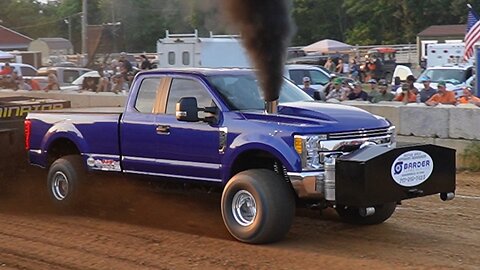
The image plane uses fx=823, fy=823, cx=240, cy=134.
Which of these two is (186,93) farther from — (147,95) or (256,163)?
(256,163)

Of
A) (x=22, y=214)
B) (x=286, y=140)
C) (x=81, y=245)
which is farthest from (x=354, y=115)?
(x=22, y=214)

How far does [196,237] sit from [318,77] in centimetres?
1509

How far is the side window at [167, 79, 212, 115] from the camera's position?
8.83 m

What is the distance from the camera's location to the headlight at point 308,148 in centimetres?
771

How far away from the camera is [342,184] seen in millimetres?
7598

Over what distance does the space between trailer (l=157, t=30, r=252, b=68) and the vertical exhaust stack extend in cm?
1941

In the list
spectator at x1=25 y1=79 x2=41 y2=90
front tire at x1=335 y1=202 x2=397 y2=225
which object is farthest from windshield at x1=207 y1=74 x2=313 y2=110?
spectator at x1=25 y1=79 x2=41 y2=90

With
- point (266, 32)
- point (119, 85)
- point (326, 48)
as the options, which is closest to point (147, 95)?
point (266, 32)

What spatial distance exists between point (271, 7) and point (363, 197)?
2049 millimetres

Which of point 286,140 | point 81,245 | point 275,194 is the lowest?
point 81,245

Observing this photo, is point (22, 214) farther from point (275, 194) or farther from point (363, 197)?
point (363, 197)

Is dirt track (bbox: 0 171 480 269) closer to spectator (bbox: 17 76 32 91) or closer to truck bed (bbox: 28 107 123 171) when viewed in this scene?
truck bed (bbox: 28 107 123 171)

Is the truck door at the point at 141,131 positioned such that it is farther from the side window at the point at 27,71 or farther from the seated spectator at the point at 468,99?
the side window at the point at 27,71

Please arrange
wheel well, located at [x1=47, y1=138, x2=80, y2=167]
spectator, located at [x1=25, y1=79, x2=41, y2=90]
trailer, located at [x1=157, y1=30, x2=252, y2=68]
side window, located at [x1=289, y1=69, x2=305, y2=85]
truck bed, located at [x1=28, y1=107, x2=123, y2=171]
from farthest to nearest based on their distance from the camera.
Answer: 1. trailer, located at [x1=157, y1=30, x2=252, y2=68]
2. spectator, located at [x1=25, y1=79, x2=41, y2=90]
3. side window, located at [x1=289, y1=69, x2=305, y2=85]
4. wheel well, located at [x1=47, y1=138, x2=80, y2=167]
5. truck bed, located at [x1=28, y1=107, x2=123, y2=171]
